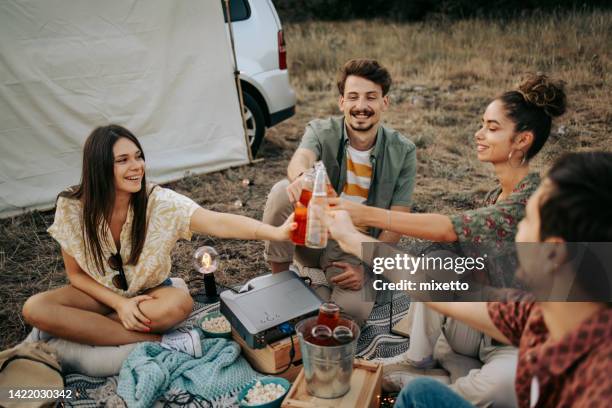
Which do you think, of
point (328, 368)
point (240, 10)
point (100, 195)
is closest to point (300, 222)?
point (328, 368)

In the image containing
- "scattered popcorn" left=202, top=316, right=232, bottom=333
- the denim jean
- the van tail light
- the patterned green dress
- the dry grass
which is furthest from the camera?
the van tail light

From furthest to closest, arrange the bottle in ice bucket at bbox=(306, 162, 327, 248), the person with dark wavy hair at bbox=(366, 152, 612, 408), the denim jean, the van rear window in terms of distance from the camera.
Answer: the van rear window
the bottle in ice bucket at bbox=(306, 162, 327, 248)
the denim jean
the person with dark wavy hair at bbox=(366, 152, 612, 408)

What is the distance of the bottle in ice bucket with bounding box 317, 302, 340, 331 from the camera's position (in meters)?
2.31

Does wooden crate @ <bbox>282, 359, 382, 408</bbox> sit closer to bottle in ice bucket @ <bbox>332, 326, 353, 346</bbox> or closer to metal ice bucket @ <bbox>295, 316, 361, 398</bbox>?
metal ice bucket @ <bbox>295, 316, 361, 398</bbox>

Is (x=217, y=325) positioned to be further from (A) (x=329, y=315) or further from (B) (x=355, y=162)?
(B) (x=355, y=162)

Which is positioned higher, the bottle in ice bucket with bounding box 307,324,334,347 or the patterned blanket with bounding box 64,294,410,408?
the bottle in ice bucket with bounding box 307,324,334,347

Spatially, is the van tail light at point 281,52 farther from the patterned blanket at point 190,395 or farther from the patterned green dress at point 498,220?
the patterned green dress at point 498,220

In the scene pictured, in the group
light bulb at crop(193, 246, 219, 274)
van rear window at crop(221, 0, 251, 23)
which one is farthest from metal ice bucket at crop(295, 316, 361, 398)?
van rear window at crop(221, 0, 251, 23)

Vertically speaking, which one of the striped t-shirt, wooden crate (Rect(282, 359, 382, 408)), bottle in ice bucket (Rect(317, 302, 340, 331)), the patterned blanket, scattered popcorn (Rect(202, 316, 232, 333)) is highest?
the striped t-shirt

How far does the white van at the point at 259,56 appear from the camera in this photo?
19.2 feet

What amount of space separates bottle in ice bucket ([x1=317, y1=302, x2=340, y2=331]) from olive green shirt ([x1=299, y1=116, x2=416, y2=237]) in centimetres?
130

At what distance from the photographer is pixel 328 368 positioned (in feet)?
7.36

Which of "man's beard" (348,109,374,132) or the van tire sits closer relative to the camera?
"man's beard" (348,109,374,132)

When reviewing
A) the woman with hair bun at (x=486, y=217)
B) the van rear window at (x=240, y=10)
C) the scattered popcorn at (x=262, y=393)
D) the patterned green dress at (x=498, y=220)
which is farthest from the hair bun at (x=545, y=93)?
the van rear window at (x=240, y=10)
